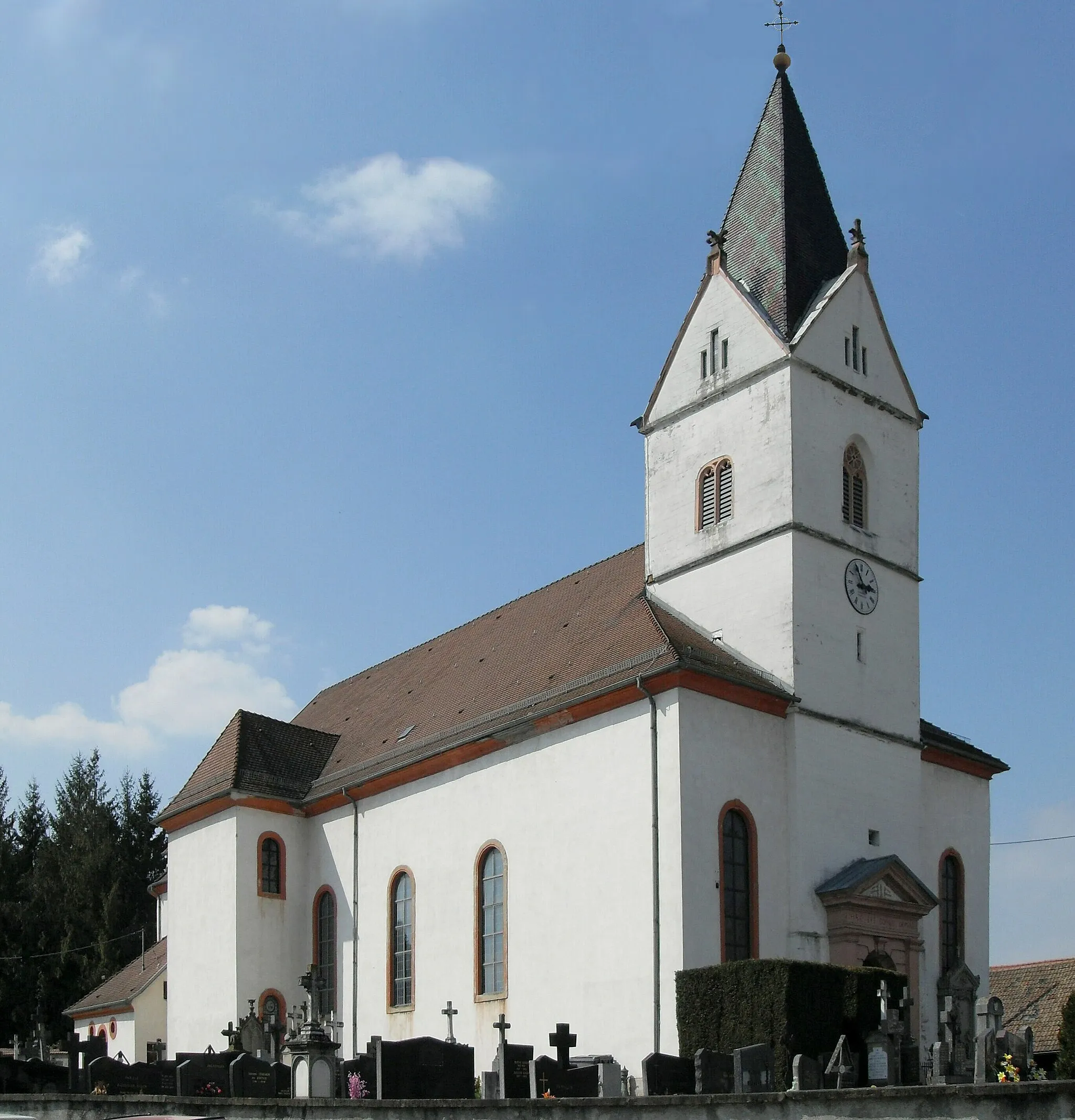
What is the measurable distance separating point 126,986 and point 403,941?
1605 cm

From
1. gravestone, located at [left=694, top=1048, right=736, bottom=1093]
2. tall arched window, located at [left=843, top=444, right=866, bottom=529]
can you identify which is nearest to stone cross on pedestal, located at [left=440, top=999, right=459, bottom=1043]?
gravestone, located at [left=694, top=1048, right=736, bottom=1093]

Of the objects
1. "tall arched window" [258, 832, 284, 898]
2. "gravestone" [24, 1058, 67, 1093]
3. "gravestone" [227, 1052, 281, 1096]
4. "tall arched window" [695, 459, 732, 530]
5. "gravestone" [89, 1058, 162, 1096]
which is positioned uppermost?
"tall arched window" [695, 459, 732, 530]

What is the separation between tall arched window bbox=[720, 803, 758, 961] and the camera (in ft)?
88.3

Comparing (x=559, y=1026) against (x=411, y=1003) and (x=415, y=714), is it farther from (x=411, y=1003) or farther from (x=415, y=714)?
(x=415, y=714)

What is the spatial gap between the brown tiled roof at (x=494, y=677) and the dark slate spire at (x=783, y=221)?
6.51 metres

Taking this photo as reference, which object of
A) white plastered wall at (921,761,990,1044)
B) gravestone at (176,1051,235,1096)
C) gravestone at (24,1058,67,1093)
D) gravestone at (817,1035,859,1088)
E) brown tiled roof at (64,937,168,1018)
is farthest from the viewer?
brown tiled roof at (64,937,168,1018)

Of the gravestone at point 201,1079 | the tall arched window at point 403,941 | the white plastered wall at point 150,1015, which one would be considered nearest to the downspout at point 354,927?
the tall arched window at point 403,941

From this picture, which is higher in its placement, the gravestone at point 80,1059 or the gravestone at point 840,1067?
the gravestone at point 840,1067

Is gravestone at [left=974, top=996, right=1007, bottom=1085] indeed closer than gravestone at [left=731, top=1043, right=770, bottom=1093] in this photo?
No

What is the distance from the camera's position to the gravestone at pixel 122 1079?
25.3m

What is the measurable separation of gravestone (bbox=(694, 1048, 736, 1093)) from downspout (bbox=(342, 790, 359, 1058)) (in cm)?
1382

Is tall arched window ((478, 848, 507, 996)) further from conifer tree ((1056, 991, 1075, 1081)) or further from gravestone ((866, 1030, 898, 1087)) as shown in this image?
conifer tree ((1056, 991, 1075, 1081))

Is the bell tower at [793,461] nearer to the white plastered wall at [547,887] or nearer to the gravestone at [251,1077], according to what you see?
the white plastered wall at [547,887]

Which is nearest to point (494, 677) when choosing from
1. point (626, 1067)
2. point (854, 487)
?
point (854, 487)
